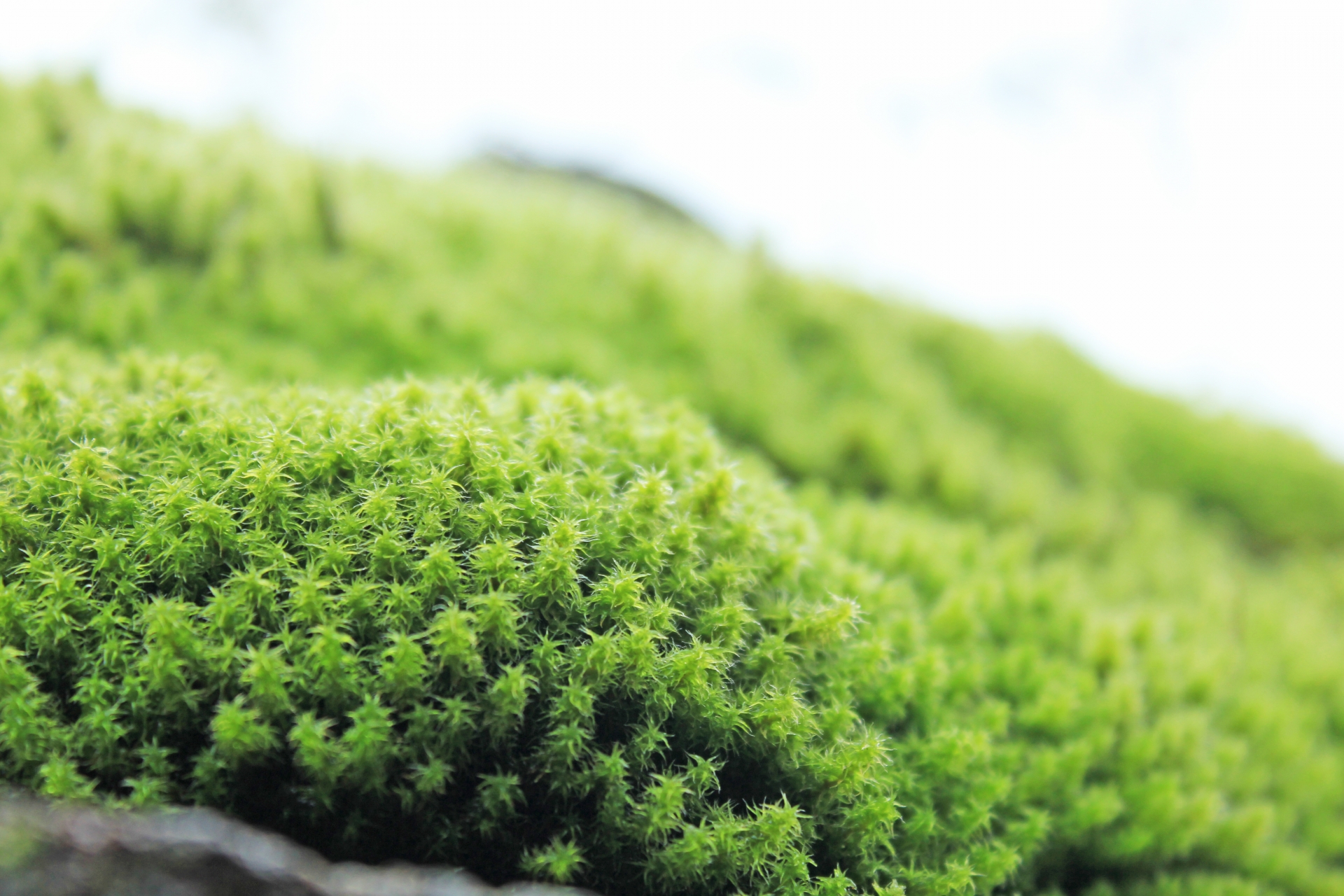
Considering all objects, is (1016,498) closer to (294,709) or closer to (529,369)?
(529,369)

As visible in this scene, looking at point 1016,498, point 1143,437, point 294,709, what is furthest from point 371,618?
point 1143,437

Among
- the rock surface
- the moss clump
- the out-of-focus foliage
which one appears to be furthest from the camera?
the out-of-focus foliage

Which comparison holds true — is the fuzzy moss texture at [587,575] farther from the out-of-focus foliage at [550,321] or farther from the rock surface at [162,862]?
the rock surface at [162,862]

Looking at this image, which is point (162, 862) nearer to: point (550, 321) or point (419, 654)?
point (419, 654)

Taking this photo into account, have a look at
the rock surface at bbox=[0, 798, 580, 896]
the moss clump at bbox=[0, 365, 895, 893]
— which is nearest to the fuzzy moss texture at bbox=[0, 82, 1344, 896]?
the moss clump at bbox=[0, 365, 895, 893]

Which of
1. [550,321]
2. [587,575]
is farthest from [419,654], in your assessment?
[550,321]

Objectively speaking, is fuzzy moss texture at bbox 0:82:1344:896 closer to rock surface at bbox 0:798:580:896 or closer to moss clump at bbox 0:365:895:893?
moss clump at bbox 0:365:895:893

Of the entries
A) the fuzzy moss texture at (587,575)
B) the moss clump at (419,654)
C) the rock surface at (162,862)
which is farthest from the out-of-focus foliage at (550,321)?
the rock surface at (162,862)
